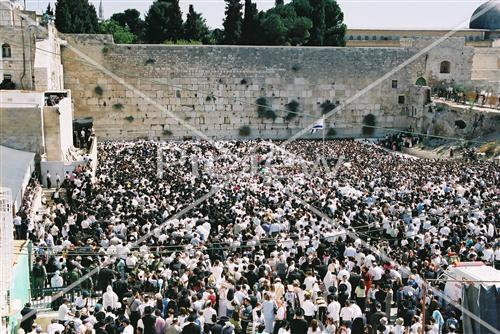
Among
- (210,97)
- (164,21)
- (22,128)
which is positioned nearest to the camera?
(22,128)

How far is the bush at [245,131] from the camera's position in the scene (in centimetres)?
3025

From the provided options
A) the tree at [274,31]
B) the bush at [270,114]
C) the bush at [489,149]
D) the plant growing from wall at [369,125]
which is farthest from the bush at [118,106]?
the bush at [489,149]

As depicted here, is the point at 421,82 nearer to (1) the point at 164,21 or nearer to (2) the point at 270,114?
(2) the point at 270,114

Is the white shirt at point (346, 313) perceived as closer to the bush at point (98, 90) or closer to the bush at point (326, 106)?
the bush at point (98, 90)

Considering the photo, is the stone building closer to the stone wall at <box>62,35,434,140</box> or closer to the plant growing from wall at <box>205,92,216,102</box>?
the stone wall at <box>62,35,434,140</box>

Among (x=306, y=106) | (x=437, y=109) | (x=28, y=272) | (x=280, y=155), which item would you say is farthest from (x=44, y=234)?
(x=437, y=109)

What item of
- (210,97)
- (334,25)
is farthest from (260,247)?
(334,25)

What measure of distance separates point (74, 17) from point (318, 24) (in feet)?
50.0

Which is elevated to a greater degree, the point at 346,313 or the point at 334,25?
the point at 334,25

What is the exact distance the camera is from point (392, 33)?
49875mm

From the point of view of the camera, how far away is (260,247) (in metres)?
11.6

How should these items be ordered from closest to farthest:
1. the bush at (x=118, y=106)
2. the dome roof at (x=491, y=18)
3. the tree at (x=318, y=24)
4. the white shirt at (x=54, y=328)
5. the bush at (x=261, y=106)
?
1. the white shirt at (x=54, y=328)
2. the bush at (x=118, y=106)
3. the bush at (x=261, y=106)
4. the tree at (x=318, y=24)
5. the dome roof at (x=491, y=18)

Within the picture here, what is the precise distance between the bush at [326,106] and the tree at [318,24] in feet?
28.2

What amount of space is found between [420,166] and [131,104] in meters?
14.0
